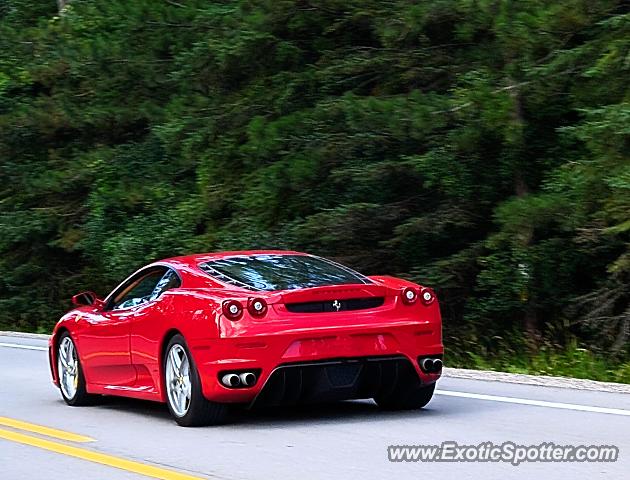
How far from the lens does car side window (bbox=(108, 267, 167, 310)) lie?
36.2 feet

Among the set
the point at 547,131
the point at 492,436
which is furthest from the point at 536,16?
the point at 492,436


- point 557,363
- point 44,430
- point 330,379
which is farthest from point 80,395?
point 557,363

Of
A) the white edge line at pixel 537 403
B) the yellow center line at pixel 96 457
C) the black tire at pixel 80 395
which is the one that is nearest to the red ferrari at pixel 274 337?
the white edge line at pixel 537 403

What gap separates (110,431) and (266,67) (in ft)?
49.8

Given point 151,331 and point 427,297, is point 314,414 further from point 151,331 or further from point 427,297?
point 151,331

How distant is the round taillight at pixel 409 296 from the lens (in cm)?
1007

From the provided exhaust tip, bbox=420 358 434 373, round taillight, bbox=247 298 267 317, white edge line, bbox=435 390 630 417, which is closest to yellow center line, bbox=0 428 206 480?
round taillight, bbox=247 298 267 317

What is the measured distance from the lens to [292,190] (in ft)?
72.1

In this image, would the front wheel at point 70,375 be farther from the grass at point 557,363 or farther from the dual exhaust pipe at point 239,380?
the grass at point 557,363

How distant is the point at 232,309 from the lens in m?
9.59

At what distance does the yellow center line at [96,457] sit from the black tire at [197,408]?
958mm

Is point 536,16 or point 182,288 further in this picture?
point 536,16

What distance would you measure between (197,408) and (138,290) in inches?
70.0

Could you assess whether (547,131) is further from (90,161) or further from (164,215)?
(90,161)
